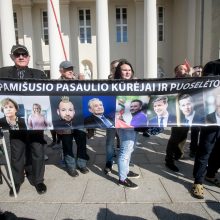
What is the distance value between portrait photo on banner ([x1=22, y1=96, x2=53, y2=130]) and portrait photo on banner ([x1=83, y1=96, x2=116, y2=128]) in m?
0.57

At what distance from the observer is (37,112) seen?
14.7 ft

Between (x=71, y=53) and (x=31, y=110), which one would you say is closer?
(x=31, y=110)

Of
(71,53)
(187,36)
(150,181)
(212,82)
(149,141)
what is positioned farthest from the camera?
(71,53)

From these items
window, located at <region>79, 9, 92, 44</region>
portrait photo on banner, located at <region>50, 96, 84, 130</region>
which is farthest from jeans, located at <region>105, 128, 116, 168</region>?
window, located at <region>79, 9, 92, 44</region>

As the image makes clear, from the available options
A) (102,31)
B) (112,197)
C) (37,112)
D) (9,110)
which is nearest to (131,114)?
(112,197)

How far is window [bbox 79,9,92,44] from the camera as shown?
85.5ft

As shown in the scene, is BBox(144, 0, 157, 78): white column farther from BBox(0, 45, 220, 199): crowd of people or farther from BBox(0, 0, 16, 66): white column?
BBox(0, 45, 220, 199): crowd of people

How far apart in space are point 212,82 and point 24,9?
24272 millimetres

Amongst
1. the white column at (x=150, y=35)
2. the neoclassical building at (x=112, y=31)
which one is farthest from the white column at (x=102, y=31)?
the neoclassical building at (x=112, y=31)

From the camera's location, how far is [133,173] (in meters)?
5.22

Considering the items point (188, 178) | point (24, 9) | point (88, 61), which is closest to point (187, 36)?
point (88, 61)

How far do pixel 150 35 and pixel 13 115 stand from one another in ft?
56.6

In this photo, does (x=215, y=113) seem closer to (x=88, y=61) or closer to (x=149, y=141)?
(x=149, y=141)

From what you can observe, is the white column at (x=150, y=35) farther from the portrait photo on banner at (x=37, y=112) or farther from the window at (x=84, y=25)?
the portrait photo on banner at (x=37, y=112)
